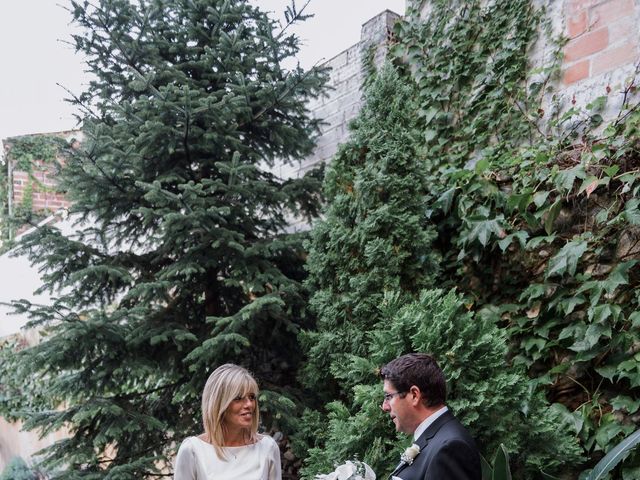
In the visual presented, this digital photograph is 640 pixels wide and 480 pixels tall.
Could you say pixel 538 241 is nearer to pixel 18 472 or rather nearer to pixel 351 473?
pixel 351 473

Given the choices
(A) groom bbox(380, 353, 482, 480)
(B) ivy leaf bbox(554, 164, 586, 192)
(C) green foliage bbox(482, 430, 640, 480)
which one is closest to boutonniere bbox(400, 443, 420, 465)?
(A) groom bbox(380, 353, 482, 480)

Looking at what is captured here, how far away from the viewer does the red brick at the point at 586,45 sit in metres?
3.88

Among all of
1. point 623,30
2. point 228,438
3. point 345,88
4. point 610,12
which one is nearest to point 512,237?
point 623,30

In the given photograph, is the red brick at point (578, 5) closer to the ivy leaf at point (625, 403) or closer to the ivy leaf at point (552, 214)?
the ivy leaf at point (552, 214)

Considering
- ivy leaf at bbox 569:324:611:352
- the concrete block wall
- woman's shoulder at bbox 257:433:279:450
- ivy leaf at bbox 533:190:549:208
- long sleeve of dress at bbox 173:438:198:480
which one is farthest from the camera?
the concrete block wall

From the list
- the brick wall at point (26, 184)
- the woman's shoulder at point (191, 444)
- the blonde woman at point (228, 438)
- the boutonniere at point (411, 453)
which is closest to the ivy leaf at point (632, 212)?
the boutonniere at point (411, 453)

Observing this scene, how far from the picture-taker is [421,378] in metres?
2.25

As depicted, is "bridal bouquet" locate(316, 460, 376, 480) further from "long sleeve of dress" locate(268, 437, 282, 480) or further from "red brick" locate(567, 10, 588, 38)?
"red brick" locate(567, 10, 588, 38)

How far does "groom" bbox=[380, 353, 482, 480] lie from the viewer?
85.0 inches

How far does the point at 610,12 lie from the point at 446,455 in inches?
124

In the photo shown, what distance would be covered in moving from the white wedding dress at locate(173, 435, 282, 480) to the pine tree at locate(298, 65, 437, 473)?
69 centimetres

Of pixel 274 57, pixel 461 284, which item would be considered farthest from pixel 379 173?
pixel 274 57

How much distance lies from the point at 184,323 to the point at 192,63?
6.16ft

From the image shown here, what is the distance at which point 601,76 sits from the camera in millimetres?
3844
